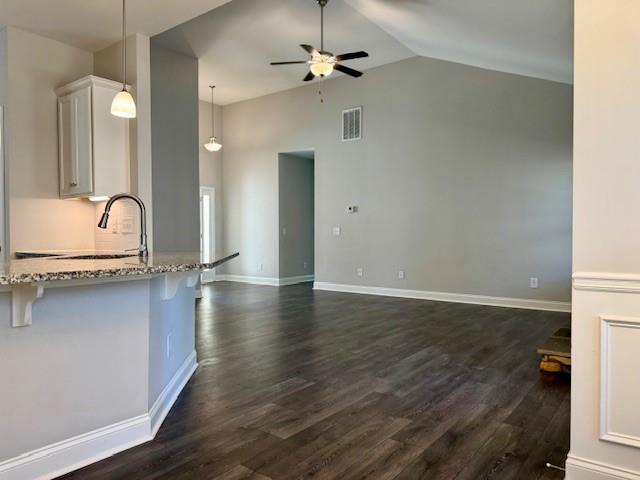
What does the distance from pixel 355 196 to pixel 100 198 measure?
4.30 meters

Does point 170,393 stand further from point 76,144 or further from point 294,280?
point 294,280

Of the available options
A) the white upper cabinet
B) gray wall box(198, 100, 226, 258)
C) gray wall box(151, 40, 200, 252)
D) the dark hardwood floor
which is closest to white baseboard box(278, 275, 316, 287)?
gray wall box(198, 100, 226, 258)

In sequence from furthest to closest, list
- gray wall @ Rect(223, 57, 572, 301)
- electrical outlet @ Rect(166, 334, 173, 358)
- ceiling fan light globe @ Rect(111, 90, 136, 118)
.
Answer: gray wall @ Rect(223, 57, 572, 301) < ceiling fan light globe @ Rect(111, 90, 136, 118) < electrical outlet @ Rect(166, 334, 173, 358)

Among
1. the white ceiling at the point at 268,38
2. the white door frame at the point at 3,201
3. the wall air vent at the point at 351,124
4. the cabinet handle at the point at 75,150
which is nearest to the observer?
the white door frame at the point at 3,201

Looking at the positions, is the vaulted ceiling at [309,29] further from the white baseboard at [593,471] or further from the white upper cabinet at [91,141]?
the white baseboard at [593,471]

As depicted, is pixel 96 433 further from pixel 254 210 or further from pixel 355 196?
pixel 254 210

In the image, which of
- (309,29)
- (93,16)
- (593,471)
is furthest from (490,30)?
(593,471)

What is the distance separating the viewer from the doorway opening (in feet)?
29.1

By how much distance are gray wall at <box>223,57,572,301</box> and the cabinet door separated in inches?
176

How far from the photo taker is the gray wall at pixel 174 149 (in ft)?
20.0

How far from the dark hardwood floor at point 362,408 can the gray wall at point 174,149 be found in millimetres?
1883

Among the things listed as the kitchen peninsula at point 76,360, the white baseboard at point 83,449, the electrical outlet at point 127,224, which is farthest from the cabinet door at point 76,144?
Result: the white baseboard at point 83,449

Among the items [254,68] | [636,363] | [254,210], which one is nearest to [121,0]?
[254,68]

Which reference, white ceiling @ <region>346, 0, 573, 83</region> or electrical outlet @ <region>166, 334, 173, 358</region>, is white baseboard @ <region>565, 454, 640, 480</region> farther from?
white ceiling @ <region>346, 0, 573, 83</region>
